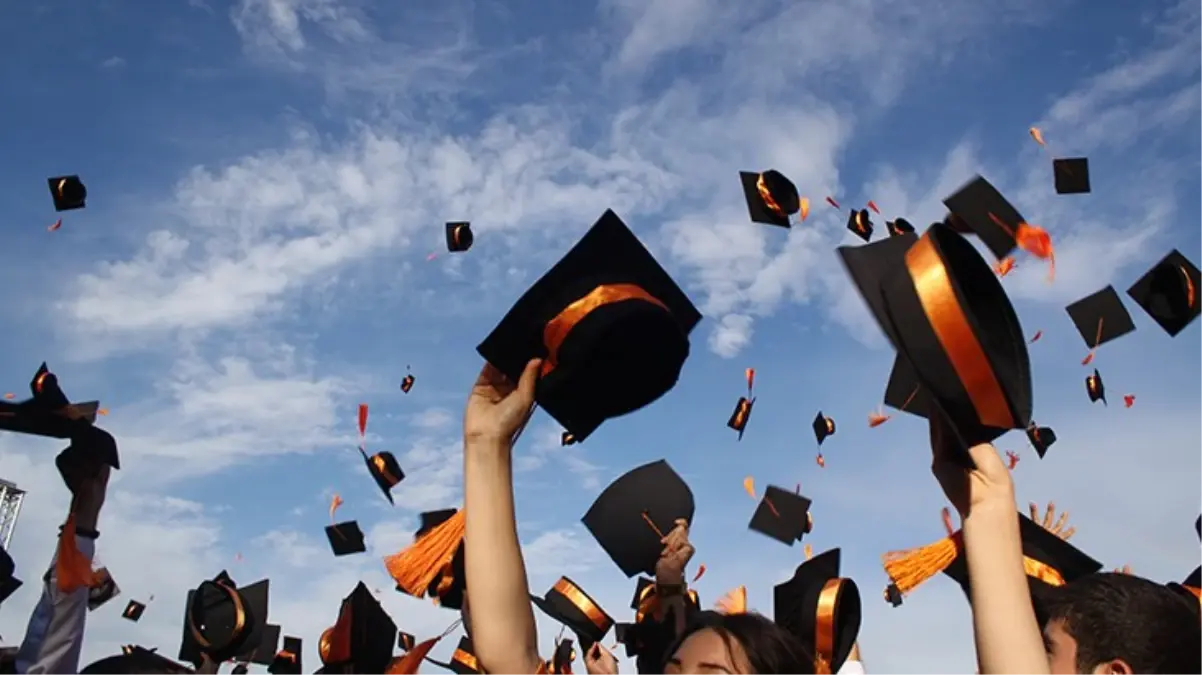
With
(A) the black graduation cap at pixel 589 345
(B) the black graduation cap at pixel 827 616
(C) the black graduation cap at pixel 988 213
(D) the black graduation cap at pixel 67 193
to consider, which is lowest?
(B) the black graduation cap at pixel 827 616

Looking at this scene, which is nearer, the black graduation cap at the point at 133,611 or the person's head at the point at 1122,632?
the person's head at the point at 1122,632

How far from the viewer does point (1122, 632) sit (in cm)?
219

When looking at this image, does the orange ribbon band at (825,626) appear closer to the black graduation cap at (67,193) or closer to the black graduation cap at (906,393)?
the black graduation cap at (906,393)

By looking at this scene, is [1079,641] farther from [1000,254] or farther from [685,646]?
[1000,254]

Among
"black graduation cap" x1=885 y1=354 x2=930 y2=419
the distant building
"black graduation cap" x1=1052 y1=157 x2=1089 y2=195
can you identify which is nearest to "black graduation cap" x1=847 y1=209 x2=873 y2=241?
"black graduation cap" x1=1052 y1=157 x2=1089 y2=195

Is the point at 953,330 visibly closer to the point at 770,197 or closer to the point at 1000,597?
the point at 1000,597

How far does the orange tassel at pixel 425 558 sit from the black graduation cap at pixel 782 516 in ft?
14.0

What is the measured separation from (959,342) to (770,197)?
225 inches

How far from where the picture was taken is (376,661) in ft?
15.5

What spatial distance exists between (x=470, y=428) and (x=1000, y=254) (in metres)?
3.18

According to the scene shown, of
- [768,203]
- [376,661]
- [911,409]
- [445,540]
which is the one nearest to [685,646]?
[445,540]

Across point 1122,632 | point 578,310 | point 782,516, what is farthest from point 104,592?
point 1122,632

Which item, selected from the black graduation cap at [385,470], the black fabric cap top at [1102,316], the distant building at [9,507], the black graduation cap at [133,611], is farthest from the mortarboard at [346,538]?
the distant building at [9,507]

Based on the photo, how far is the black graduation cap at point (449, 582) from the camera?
2.51 meters
